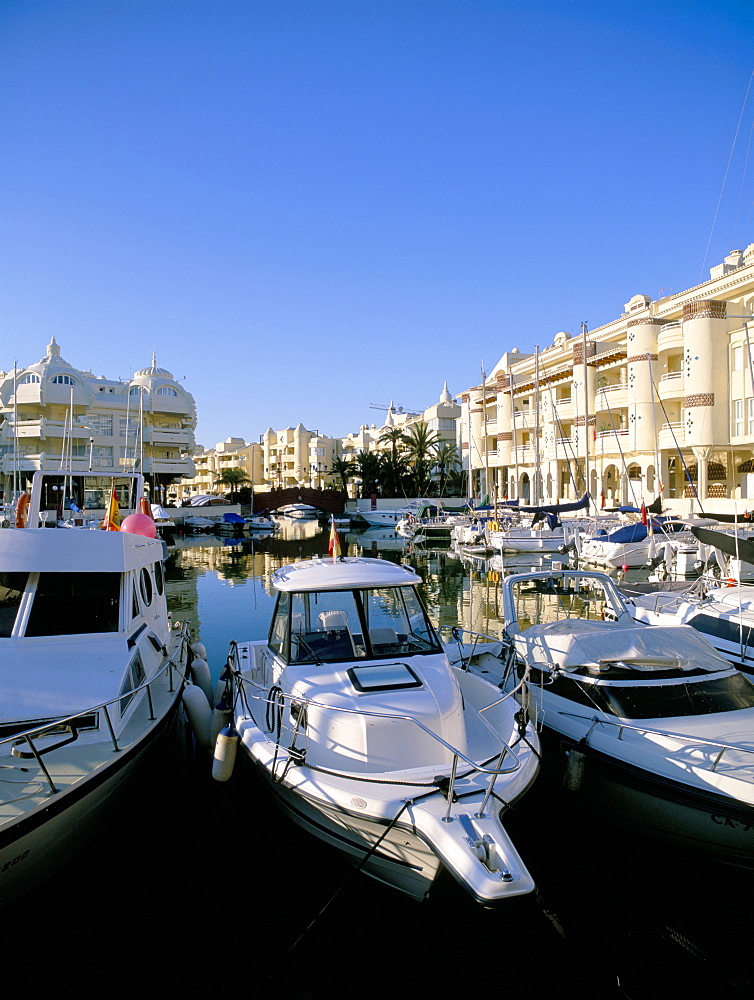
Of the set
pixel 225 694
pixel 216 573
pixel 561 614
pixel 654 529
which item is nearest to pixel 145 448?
pixel 216 573

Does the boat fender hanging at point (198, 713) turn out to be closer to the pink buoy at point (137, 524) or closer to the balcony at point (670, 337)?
the pink buoy at point (137, 524)

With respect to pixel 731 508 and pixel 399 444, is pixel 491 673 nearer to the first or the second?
pixel 731 508

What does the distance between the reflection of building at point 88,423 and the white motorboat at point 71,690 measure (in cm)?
4534

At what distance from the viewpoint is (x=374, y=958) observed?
212 inches

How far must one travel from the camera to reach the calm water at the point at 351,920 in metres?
5.19

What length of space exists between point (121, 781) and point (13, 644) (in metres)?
2.42

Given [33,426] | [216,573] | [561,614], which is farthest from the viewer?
[33,426]

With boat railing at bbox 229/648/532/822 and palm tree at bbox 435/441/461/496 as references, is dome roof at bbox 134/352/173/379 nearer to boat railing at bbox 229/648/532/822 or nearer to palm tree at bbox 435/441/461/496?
palm tree at bbox 435/441/461/496

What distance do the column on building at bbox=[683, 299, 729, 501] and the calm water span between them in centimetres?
3849

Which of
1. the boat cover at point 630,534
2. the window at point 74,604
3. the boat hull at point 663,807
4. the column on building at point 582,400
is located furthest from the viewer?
the column on building at point 582,400

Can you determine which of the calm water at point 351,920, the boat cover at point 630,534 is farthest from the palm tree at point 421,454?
the calm water at point 351,920

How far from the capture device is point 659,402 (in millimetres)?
39344

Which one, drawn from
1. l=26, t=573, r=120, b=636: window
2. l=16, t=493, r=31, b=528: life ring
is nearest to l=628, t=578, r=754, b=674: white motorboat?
l=26, t=573, r=120, b=636: window

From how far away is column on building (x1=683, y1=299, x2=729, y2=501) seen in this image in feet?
132
